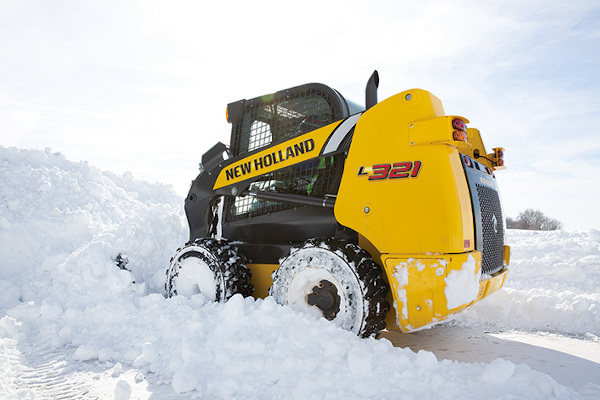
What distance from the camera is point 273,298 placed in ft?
12.0

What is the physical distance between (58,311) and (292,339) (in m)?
2.70

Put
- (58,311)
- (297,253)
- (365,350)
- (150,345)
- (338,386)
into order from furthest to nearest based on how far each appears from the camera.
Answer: (58,311) < (297,253) < (150,345) < (365,350) < (338,386)

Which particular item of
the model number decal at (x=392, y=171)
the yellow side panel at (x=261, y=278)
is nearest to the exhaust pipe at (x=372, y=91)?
the model number decal at (x=392, y=171)

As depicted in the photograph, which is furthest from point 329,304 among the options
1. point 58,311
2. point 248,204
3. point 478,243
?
point 58,311

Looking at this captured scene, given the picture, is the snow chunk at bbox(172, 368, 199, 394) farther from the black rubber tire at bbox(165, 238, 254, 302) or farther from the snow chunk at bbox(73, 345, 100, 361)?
the black rubber tire at bbox(165, 238, 254, 302)

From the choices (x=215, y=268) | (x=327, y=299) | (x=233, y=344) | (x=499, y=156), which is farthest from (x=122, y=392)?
(x=499, y=156)

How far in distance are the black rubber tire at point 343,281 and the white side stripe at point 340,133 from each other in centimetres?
84

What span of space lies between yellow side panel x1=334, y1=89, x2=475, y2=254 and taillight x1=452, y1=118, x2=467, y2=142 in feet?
0.23

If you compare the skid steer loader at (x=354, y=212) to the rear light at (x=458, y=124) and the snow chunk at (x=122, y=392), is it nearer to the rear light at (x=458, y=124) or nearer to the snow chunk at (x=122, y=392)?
the rear light at (x=458, y=124)

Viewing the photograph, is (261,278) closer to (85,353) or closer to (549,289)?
(85,353)

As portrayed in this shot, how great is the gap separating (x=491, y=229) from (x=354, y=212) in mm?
1243

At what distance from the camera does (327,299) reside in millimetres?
3449

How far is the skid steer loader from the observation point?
10.2ft

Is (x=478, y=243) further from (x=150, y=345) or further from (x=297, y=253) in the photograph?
(x=150, y=345)
